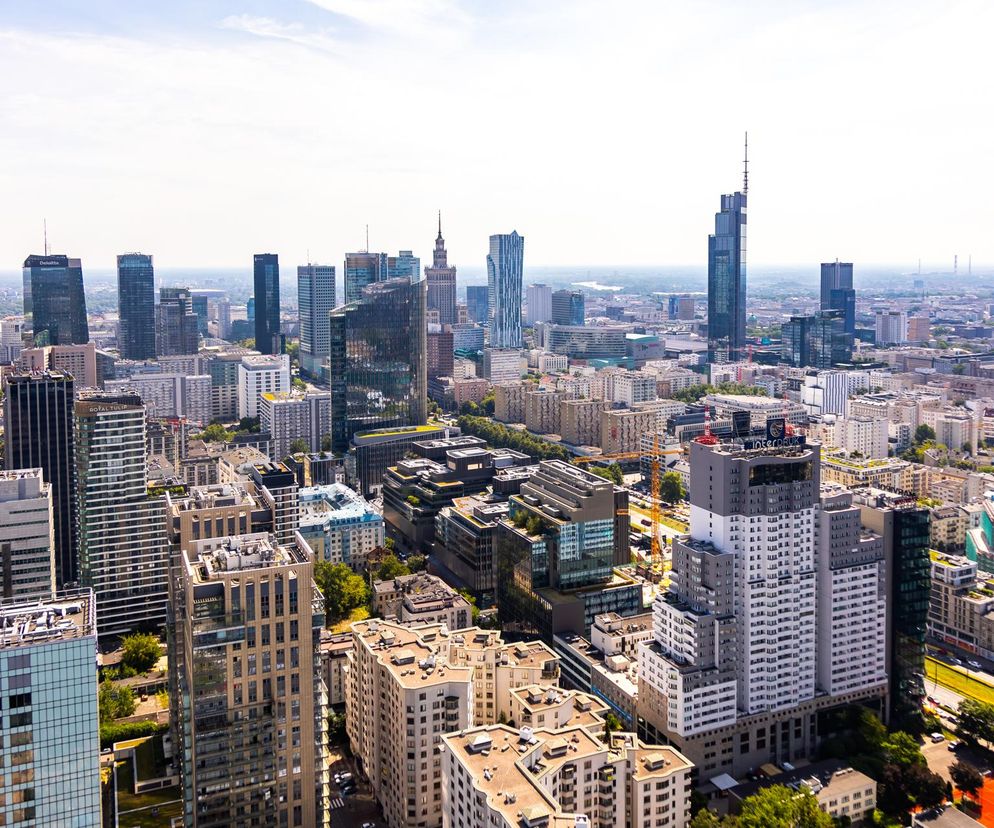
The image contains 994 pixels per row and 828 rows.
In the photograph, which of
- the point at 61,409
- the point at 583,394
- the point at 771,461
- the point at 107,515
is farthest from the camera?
the point at 583,394

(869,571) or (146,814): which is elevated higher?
(869,571)

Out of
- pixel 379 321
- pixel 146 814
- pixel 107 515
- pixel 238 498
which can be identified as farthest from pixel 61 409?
pixel 379 321

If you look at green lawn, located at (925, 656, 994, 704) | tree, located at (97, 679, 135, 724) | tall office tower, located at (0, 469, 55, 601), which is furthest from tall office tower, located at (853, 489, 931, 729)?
tall office tower, located at (0, 469, 55, 601)

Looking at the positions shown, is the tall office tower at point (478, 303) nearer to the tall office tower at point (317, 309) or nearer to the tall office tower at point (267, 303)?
the tall office tower at point (267, 303)

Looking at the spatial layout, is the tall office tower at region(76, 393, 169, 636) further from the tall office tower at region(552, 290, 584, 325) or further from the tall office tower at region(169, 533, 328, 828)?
the tall office tower at region(552, 290, 584, 325)

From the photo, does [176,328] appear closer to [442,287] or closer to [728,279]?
[442,287]

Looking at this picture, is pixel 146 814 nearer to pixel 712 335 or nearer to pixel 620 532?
pixel 620 532

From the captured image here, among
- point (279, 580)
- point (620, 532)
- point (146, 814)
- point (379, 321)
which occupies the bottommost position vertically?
point (146, 814)
